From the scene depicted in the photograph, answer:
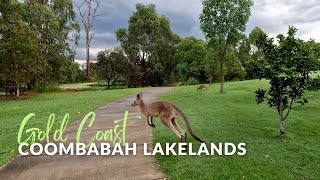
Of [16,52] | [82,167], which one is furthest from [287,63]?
[16,52]

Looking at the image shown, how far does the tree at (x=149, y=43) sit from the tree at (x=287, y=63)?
52.3 metres

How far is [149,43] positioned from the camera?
7000 centimetres

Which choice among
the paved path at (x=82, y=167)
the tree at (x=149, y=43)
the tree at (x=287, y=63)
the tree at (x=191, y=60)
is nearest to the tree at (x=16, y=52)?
the paved path at (x=82, y=167)

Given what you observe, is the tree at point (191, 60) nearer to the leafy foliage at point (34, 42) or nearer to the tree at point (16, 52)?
the leafy foliage at point (34, 42)

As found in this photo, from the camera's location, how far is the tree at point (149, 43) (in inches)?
2633

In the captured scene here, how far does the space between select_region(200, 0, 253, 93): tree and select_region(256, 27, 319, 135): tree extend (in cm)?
2077

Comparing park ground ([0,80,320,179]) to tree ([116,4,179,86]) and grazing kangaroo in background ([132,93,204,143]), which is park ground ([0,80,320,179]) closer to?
grazing kangaroo in background ([132,93,204,143])

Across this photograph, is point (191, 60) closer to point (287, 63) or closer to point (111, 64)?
point (111, 64)

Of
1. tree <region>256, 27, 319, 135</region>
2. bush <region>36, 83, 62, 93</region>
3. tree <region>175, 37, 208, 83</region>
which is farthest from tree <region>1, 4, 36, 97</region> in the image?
tree <region>175, 37, 208, 83</region>

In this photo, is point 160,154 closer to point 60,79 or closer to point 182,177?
point 182,177

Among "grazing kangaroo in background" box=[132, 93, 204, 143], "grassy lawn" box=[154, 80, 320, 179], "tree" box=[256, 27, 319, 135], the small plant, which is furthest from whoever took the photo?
the small plant

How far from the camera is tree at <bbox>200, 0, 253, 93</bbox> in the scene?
32.2 m

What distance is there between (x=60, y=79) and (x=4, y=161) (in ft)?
142

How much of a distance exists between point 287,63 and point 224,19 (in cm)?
2177
